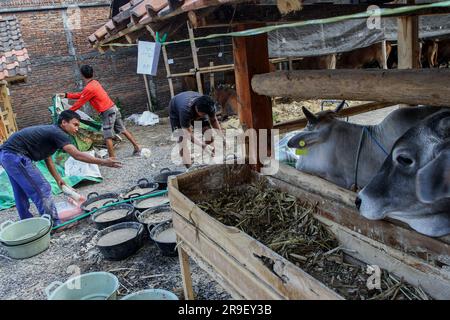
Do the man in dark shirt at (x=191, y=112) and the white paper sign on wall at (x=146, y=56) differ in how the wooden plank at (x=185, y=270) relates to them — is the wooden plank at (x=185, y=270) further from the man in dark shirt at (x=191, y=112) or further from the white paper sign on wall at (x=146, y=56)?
the white paper sign on wall at (x=146, y=56)

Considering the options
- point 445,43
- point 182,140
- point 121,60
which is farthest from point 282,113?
→ point 445,43

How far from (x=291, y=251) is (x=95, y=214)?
3.35 meters

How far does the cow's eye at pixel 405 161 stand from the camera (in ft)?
6.37

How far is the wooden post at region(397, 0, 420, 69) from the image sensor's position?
4562 millimetres

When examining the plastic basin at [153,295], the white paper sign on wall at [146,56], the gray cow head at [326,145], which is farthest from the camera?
the white paper sign on wall at [146,56]

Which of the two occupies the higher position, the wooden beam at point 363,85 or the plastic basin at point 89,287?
the wooden beam at point 363,85

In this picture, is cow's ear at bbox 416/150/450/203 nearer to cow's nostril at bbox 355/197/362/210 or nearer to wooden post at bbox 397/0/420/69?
A: cow's nostril at bbox 355/197/362/210

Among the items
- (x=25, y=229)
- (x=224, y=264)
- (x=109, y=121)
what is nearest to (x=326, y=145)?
(x=224, y=264)

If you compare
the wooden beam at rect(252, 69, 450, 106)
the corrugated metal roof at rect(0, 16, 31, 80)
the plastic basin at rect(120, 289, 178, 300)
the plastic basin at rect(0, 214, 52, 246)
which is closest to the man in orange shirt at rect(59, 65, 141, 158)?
the corrugated metal roof at rect(0, 16, 31, 80)

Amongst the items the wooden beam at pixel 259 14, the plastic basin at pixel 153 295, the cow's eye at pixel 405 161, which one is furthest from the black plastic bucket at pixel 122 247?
the cow's eye at pixel 405 161

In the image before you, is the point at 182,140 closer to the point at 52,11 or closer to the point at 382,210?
the point at 382,210

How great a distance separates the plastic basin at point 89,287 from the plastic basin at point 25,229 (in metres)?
1.50

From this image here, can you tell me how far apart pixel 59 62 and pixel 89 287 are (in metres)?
11.8

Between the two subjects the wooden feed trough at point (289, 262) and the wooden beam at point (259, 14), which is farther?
the wooden beam at point (259, 14)
